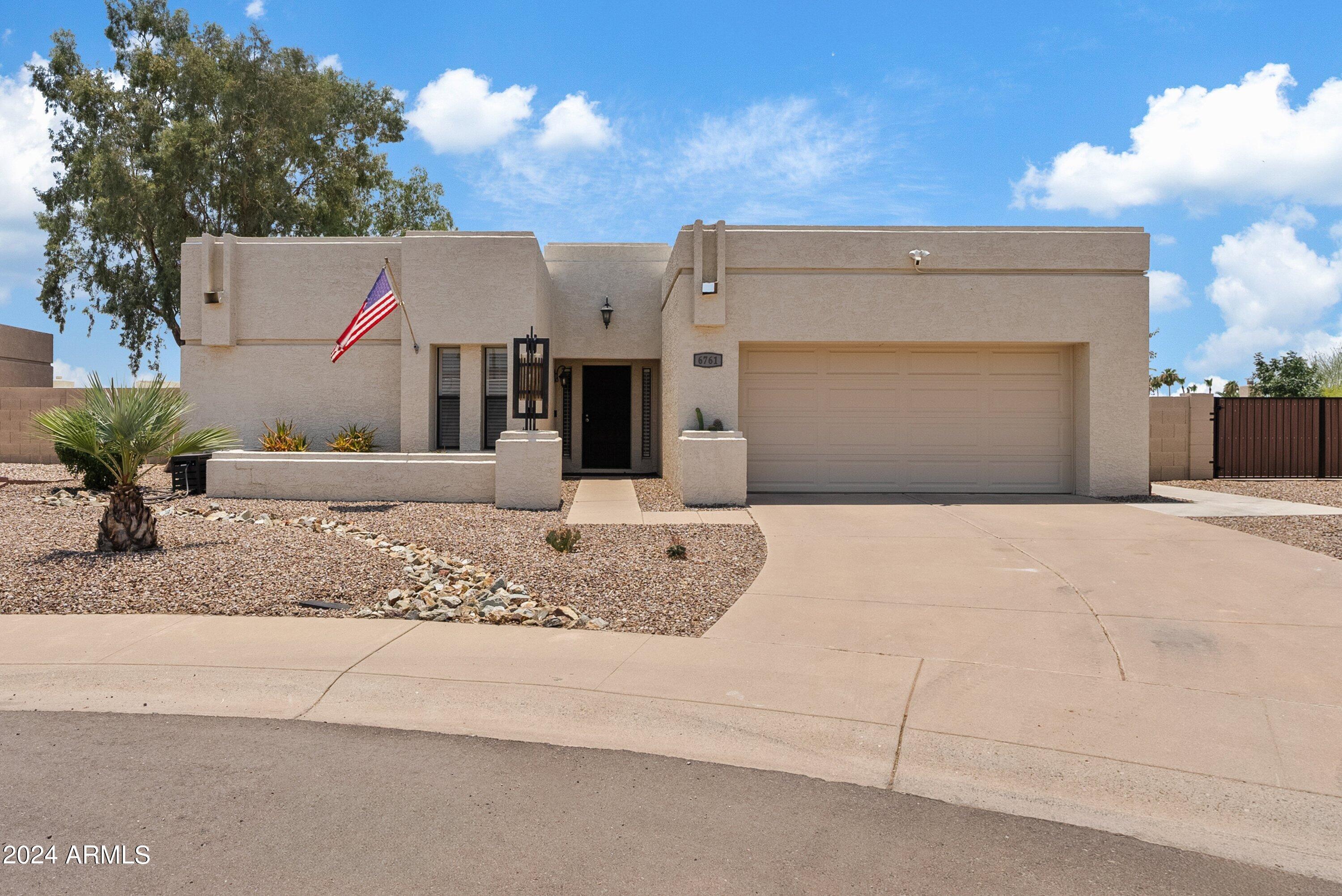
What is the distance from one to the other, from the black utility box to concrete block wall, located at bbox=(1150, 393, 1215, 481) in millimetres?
17705

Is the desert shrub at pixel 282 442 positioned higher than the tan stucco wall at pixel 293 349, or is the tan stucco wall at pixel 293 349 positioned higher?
the tan stucco wall at pixel 293 349

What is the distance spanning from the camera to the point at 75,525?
9891 millimetres

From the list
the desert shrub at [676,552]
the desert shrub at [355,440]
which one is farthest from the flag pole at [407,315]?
the desert shrub at [676,552]

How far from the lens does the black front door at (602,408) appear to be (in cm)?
1844

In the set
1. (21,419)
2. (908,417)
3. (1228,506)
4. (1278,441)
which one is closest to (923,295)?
(908,417)

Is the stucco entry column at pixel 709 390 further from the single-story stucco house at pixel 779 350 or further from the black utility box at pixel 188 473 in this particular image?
the black utility box at pixel 188 473

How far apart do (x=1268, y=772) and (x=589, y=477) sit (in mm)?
14045

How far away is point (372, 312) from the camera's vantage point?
1346 cm

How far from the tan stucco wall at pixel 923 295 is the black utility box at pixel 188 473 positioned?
779 centimetres

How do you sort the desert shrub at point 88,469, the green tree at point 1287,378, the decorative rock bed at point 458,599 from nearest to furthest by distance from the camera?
1. the decorative rock bed at point 458,599
2. the desert shrub at point 88,469
3. the green tree at point 1287,378

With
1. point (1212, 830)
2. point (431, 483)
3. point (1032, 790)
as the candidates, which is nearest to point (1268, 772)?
point (1212, 830)

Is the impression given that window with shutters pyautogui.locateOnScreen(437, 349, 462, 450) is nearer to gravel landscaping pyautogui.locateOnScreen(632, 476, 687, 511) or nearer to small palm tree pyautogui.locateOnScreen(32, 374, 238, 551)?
gravel landscaping pyautogui.locateOnScreen(632, 476, 687, 511)

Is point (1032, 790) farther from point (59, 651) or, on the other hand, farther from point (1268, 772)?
point (59, 651)

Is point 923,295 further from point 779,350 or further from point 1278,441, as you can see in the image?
point 1278,441
